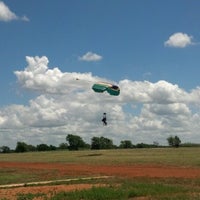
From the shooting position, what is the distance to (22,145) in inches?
7505

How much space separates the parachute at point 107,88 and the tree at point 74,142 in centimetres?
15217

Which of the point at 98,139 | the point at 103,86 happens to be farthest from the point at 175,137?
the point at 103,86

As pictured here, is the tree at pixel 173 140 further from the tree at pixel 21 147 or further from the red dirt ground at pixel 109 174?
the red dirt ground at pixel 109 174

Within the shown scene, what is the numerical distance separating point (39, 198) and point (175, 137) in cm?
17229

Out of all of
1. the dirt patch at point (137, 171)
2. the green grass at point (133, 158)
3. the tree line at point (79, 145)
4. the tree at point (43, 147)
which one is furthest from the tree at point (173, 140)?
the dirt patch at point (137, 171)

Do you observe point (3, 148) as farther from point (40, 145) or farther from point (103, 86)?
point (103, 86)

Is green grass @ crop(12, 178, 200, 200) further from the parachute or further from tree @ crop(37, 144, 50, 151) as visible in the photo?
tree @ crop(37, 144, 50, 151)

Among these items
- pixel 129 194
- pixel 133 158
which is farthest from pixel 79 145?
pixel 129 194

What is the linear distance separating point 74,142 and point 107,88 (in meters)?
156

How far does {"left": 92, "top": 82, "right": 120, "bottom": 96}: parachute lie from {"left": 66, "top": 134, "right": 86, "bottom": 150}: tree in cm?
15217

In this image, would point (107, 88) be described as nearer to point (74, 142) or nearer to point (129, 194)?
point (129, 194)

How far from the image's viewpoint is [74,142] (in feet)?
635

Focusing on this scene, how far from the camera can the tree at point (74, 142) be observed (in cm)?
19150

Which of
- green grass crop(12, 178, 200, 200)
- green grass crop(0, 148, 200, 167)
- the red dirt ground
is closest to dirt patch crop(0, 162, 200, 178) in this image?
the red dirt ground
